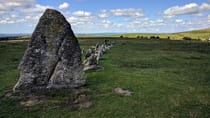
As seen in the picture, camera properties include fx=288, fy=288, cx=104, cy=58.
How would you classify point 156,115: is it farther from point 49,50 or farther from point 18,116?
point 49,50

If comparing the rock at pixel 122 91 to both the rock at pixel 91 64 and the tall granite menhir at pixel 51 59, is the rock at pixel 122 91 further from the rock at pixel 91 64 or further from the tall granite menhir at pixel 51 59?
the rock at pixel 91 64

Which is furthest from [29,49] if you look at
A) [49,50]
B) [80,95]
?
[80,95]

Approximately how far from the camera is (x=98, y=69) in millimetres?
30766

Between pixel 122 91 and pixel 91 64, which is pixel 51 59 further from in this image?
pixel 91 64

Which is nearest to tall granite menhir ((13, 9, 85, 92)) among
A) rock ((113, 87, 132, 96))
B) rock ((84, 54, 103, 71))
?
rock ((113, 87, 132, 96))

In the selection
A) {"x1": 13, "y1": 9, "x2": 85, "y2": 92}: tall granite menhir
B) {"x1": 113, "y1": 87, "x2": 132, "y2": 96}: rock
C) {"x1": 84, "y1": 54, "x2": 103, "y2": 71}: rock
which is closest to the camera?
{"x1": 113, "y1": 87, "x2": 132, "y2": 96}: rock

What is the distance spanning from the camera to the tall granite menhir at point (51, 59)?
21688 millimetres

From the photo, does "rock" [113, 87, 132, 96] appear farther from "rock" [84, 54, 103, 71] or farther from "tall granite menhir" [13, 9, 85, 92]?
"rock" [84, 54, 103, 71]

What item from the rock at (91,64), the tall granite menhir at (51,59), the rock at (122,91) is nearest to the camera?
the rock at (122,91)

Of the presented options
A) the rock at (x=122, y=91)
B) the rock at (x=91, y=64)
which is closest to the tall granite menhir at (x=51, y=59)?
the rock at (x=122, y=91)

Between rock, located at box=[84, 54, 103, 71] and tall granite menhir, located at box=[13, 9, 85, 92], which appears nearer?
tall granite menhir, located at box=[13, 9, 85, 92]

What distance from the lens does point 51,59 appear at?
2220 cm

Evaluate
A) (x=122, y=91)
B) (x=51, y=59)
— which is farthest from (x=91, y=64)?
(x=122, y=91)

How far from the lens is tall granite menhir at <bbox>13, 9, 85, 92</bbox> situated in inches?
854
